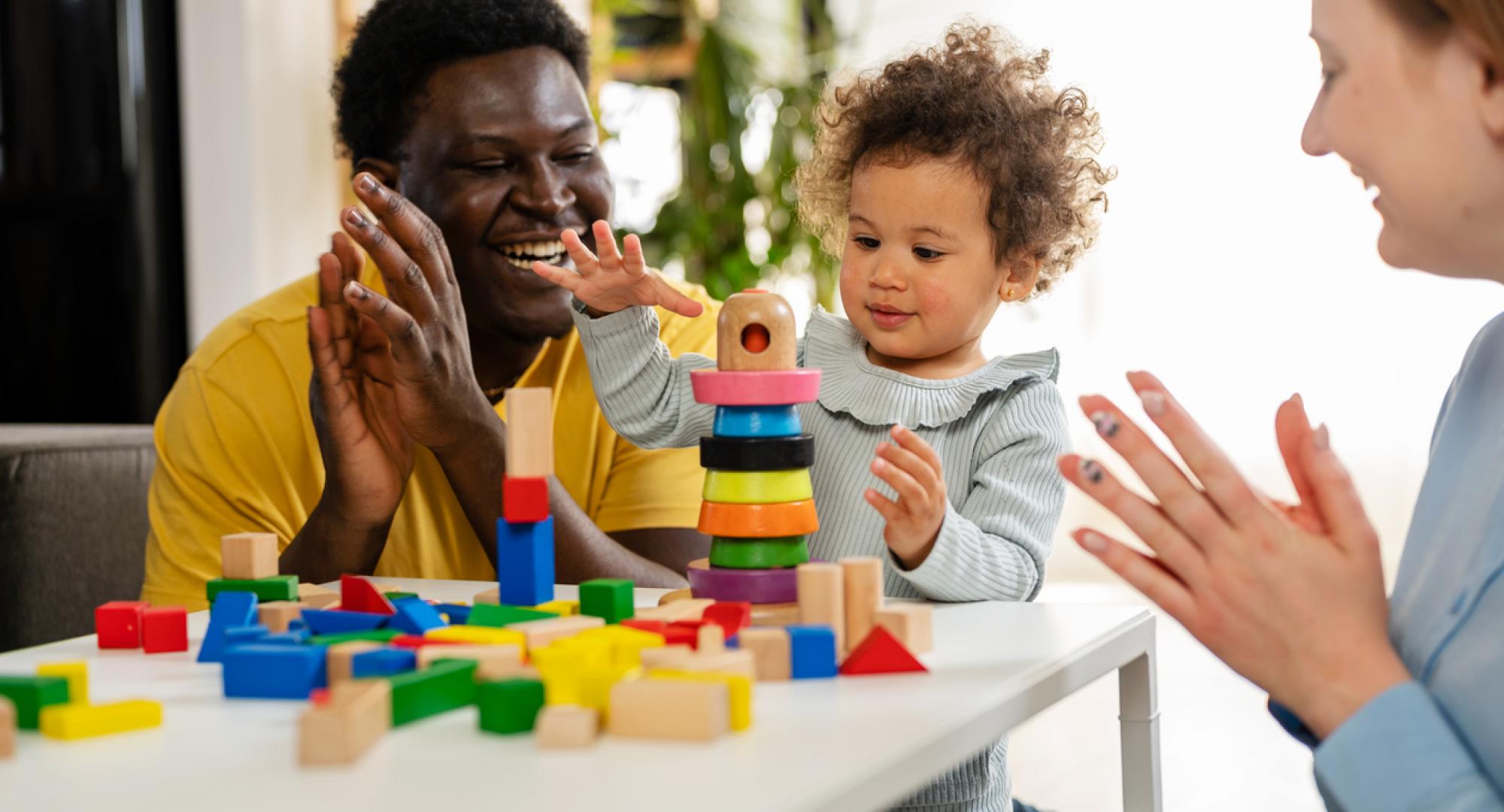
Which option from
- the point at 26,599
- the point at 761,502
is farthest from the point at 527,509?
the point at 26,599

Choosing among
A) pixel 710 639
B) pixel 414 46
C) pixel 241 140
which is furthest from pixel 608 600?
pixel 241 140

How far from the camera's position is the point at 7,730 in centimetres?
68

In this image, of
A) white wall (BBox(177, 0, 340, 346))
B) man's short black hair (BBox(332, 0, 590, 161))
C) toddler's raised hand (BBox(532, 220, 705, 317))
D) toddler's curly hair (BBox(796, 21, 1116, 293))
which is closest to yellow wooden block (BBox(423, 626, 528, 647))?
toddler's raised hand (BBox(532, 220, 705, 317))

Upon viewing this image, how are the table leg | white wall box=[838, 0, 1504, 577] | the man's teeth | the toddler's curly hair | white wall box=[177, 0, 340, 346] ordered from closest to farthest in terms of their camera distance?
the table leg → the toddler's curly hair → the man's teeth → white wall box=[177, 0, 340, 346] → white wall box=[838, 0, 1504, 577]

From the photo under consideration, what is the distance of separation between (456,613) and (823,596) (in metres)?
0.26

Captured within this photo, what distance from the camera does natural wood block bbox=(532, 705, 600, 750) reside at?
2.18 feet

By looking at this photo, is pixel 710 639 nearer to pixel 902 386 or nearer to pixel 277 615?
pixel 277 615

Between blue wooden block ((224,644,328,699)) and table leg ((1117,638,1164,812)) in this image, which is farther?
table leg ((1117,638,1164,812))

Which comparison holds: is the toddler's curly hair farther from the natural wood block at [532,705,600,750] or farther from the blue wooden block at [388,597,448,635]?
the natural wood block at [532,705,600,750]

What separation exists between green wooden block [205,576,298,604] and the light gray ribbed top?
0.39m

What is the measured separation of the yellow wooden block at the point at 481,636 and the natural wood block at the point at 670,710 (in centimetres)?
14

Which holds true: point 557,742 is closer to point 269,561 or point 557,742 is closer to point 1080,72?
point 269,561

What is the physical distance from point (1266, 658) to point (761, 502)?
1.13ft

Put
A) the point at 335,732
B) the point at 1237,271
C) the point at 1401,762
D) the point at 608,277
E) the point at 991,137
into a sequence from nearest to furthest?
the point at 335,732 → the point at 1401,762 → the point at 608,277 → the point at 991,137 → the point at 1237,271
